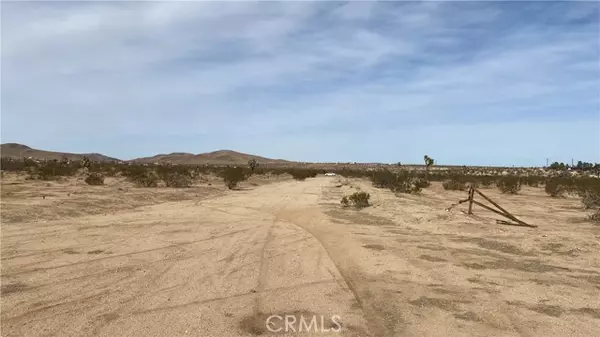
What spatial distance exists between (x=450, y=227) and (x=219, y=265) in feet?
26.3

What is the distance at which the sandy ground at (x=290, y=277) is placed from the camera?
582cm

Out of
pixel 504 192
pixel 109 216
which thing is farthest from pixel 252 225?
pixel 504 192

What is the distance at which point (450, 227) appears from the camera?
557 inches

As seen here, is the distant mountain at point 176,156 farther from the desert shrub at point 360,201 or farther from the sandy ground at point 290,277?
the sandy ground at point 290,277

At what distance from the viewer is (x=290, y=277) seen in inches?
309

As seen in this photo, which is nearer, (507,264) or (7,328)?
(7,328)

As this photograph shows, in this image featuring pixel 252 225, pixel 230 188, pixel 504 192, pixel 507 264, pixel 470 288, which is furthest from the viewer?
pixel 504 192

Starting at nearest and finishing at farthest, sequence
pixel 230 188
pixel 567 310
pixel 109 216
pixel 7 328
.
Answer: pixel 7 328
pixel 567 310
pixel 109 216
pixel 230 188

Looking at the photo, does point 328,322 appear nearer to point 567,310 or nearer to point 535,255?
point 567,310
